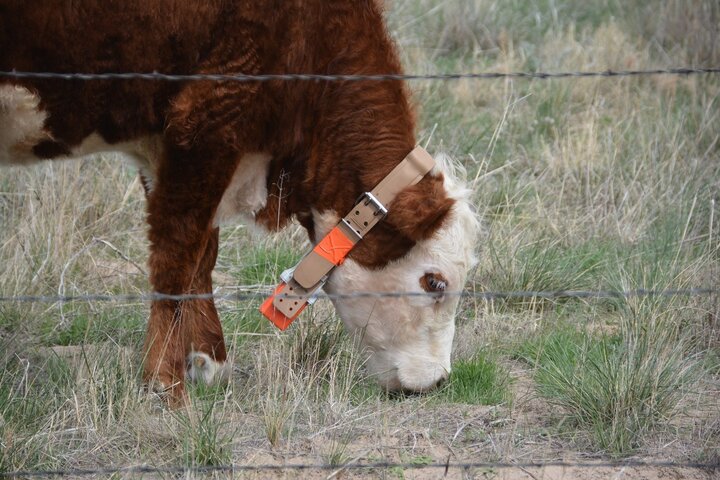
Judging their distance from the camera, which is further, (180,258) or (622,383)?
(180,258)

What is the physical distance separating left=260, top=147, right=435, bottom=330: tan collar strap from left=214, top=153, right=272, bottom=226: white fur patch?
0.30 metres

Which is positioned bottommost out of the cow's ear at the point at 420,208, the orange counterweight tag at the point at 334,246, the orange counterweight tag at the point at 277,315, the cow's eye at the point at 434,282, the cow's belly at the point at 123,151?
the orange counterweight tag at the point at 277,315

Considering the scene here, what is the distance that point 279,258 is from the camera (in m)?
5.62

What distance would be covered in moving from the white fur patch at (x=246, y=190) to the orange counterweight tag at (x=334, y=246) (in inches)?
A: 11.3

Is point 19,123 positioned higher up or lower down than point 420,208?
higher up

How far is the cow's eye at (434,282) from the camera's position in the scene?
4.25 meters

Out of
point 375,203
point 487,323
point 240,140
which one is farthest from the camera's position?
point 487,323

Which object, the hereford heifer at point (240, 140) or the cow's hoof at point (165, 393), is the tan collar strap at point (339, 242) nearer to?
→ the hereford heifer at point (240, 140)

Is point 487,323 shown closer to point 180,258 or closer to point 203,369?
point 203,369

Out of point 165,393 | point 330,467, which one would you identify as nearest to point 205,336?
point 165,393

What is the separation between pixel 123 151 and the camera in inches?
161

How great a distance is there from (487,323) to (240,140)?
1717 mm

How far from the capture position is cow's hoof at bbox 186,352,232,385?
4410 mm

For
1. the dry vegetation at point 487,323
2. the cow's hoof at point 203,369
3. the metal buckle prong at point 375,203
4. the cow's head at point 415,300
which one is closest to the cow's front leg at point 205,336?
the cow's hoof at point 203,369
